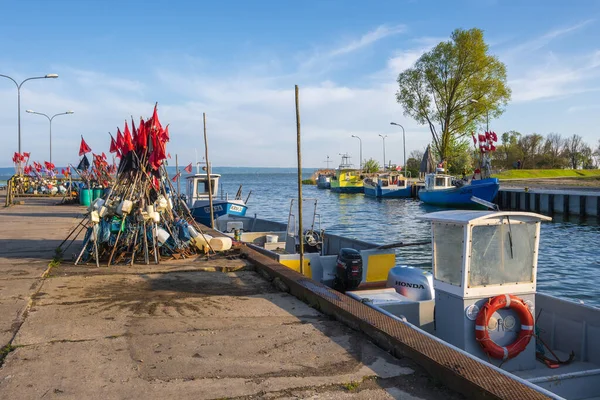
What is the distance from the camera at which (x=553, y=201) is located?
3844 centimetres

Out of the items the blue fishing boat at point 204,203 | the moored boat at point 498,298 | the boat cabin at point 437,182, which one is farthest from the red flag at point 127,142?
the boat cabin at point 437,182

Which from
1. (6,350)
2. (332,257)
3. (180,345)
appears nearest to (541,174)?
(332,257)

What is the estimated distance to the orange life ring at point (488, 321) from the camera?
6.60 m

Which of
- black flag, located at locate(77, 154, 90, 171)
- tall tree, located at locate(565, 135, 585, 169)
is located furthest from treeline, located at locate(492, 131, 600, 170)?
black flag, located at locate(77, 154, 90, 171)

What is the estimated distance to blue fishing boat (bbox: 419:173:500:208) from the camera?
39719 millimetres

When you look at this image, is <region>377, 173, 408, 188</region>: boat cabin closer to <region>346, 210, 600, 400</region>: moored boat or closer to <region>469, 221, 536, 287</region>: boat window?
<region>346, 210, 600, 400</region>: moored boat

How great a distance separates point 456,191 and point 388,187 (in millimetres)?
19332

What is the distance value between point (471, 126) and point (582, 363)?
49.8 m

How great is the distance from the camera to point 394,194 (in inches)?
2403

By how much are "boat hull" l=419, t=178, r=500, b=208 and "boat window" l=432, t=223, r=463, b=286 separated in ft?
113

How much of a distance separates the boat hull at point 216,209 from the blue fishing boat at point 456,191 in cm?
2248

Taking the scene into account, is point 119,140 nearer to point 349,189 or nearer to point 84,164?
point 84,164

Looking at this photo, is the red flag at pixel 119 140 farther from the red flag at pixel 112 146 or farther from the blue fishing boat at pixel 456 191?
the blue fishing boat at pixel 456 191

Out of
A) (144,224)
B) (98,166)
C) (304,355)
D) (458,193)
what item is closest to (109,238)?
(144,224)
